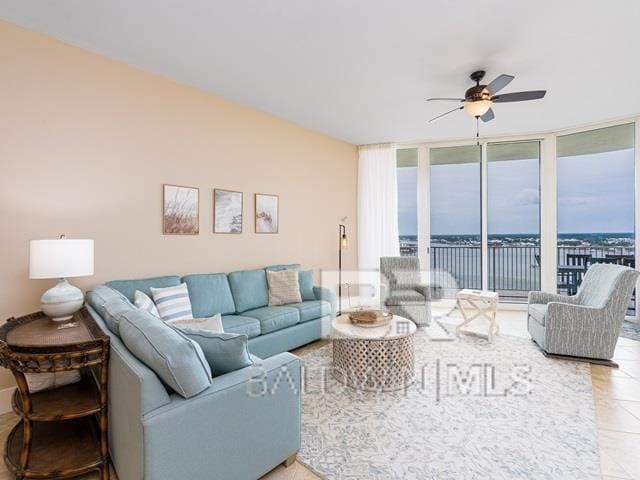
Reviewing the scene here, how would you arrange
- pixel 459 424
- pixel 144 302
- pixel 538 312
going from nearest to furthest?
1. pixel 459 424
2. pixel 144 302
3. pixel 538 312

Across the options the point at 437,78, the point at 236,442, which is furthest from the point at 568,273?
the point at 236,442

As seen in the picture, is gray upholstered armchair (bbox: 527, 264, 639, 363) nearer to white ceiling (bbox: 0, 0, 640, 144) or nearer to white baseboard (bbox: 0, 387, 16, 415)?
white ceiling (bbox: 0, 0, 640, 144)

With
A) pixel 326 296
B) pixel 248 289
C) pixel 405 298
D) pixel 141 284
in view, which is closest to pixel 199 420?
pixel 141 284

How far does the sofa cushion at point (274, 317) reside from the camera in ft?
10.7

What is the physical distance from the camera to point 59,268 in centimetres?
215

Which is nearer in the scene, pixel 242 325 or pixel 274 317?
pixel 242 325

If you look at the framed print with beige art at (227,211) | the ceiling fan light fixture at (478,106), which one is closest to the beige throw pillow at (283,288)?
the framed print with beige art at (227,211)

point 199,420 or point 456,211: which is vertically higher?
point 456,211

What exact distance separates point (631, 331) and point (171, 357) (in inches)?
218

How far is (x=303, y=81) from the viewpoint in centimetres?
340

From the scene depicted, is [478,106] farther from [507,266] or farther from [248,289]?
[507,266]

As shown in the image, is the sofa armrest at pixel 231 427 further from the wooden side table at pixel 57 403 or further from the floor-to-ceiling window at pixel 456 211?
the floor-to-ceiling window at pixel 456 211

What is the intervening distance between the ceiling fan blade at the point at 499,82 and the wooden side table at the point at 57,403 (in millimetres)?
3391

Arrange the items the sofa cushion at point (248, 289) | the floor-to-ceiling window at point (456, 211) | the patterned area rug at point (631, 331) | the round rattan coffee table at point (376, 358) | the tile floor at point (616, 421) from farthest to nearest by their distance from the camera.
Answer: the floor-to-ceiling window at point (456, 211) < the patterned area rug at point (631, 331) < the sofa cushion at point (248, 289) < the round rattan coffee table at point (376, 358) < the tile floor at point (616, 421)
